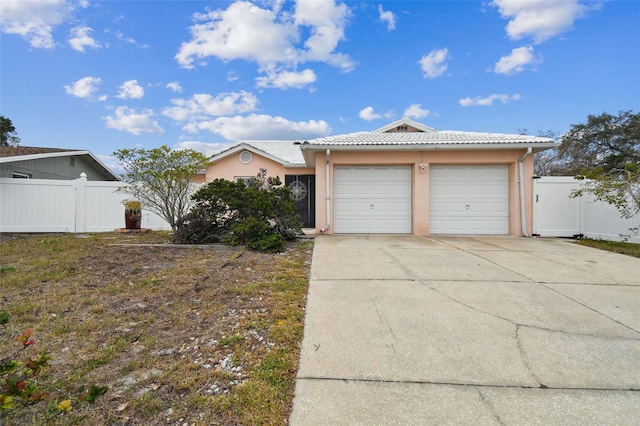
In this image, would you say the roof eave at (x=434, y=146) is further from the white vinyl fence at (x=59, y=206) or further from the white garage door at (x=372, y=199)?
the white vinyl fence at (x=59, y=206)

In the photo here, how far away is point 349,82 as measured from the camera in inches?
534

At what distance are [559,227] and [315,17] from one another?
34.3ft

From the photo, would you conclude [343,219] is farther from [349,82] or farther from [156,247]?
[349,82]

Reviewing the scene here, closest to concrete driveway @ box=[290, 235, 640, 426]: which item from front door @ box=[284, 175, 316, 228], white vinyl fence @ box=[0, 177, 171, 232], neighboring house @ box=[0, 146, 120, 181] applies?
front door @ box=[284, 175, 316, 228]

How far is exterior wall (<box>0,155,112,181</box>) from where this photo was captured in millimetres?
11399

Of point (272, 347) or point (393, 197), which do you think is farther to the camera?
point (393, 197)

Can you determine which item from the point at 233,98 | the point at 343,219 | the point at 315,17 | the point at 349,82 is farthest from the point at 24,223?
the point at 349,82

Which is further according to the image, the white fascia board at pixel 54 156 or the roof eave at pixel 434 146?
the white fascia board at pixel 54 156

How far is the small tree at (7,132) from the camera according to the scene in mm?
24125

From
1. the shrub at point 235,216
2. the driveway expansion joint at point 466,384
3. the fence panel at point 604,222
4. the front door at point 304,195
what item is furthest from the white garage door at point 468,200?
the driveway expansion joint at point 466,384

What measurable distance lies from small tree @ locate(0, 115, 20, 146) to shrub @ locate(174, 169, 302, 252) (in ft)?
92.5

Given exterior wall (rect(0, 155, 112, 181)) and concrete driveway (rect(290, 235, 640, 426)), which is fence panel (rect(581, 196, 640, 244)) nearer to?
concrete driveway (rect(290, 235, 640, 426))

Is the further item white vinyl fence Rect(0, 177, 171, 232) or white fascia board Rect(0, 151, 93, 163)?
white fascia board Rect(0, 151, 93, 163)

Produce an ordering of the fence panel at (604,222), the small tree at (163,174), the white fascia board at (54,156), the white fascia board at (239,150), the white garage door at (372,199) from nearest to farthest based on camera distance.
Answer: the small tree at (163,174) < the fence panel at (604,222) < the white garage door at (372,199) < the white fascia board at (54,156) < the white fascia board at (239,150)
